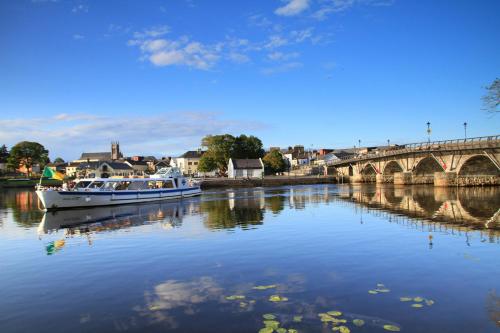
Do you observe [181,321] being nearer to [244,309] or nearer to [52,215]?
[244,309]

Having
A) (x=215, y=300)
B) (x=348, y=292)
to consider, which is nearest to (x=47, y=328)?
(x=215, y=300)

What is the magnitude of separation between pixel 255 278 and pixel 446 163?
69049mm

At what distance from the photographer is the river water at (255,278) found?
10969 millimetres

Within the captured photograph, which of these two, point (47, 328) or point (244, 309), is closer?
point (47, 328)

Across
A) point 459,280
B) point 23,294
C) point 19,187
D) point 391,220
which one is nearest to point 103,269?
point 23,294

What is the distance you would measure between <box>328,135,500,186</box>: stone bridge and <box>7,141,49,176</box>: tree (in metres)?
131

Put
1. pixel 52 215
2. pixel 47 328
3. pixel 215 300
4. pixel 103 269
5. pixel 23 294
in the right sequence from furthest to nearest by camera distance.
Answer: pixel 52 215, pixel 103 269, pixel 23 294, pixel 215 300, pixel 47 328

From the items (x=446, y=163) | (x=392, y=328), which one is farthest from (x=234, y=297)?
(x=446, y=163)

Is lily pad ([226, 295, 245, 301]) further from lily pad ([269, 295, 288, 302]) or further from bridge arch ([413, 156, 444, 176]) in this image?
bridge arch ([413, 156, 444, 176])

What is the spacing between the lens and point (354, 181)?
112438 mm

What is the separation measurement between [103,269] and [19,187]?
12460cm

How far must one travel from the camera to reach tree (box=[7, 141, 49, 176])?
154000 mm

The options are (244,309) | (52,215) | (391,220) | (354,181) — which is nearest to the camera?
(244,309)

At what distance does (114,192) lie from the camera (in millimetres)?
52281
